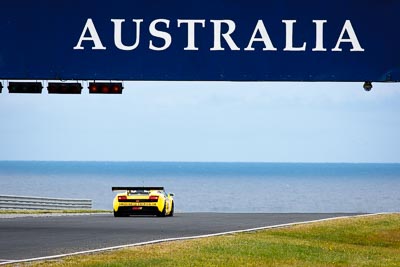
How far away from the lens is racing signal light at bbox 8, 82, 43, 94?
28859 mm

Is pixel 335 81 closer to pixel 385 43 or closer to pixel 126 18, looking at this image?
pixel 385 43

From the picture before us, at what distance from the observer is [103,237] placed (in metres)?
28.1

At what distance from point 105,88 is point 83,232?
371cm

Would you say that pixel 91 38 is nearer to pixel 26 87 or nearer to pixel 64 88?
pixel 64 88

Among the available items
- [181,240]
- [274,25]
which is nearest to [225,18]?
[274,25]

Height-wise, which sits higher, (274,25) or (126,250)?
(274,25)

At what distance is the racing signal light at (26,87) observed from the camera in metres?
28.9

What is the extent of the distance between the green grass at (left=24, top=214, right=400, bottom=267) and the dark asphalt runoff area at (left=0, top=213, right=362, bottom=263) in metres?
1.39

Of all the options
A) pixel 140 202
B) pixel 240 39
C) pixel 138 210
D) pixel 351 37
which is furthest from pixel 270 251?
pixel 138 210

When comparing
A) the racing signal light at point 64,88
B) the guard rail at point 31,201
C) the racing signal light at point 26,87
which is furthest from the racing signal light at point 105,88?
the guard rail at point 31,201

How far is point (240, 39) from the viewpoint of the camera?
1058 inches

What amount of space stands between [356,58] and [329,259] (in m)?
5.50

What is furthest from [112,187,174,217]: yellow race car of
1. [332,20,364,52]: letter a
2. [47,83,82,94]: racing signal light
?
[332,20,364,52]: letter a

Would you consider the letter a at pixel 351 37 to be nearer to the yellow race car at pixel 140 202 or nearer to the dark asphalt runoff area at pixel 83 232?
the dark asphalt runoff area at pixel 83 232
